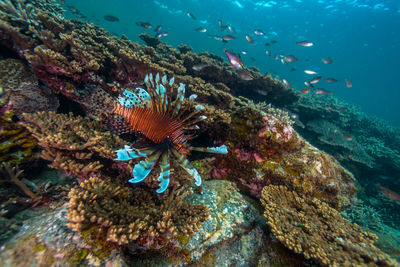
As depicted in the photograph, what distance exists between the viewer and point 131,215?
1.64 metres

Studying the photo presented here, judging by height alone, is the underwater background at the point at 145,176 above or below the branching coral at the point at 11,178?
above

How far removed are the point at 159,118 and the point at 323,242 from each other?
7.96ft

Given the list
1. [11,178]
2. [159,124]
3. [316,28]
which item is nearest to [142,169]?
[159,124]

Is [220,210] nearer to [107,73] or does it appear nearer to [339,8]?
[107,73]

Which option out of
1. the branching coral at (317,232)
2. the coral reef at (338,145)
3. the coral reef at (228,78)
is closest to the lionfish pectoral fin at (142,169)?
the branching coral at (317,232)

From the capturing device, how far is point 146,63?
334 cm

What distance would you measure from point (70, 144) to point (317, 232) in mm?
3158

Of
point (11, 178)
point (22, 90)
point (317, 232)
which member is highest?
point (22, 90)

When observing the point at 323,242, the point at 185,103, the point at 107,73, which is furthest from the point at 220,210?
the point at 107,73

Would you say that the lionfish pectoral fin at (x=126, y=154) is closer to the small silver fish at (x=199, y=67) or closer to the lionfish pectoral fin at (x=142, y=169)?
the lionfish pectoral fin at (x=142, y=169)

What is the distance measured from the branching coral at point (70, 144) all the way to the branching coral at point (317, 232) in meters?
2.19

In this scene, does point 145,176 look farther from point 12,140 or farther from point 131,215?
point 12,140

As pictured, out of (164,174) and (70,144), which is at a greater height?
(164,174)

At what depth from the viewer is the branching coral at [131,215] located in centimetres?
140
